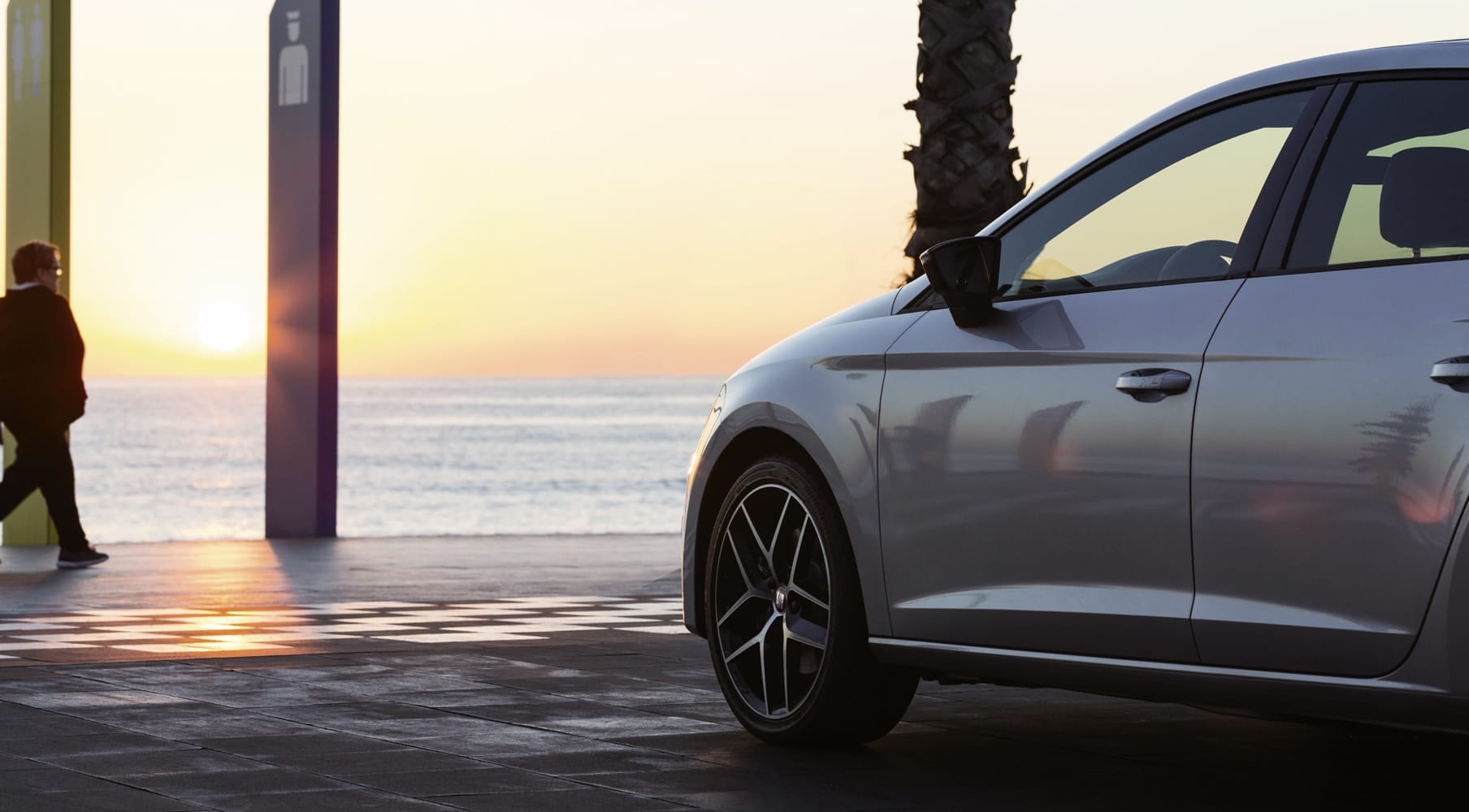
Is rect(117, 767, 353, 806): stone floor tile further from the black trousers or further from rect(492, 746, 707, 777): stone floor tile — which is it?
the black trousers

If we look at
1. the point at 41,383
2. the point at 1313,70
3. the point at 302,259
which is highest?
the point at 1313,70

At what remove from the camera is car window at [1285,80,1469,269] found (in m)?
4.22

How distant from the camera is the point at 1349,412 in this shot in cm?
411

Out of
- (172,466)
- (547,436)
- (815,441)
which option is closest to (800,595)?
(815,441)

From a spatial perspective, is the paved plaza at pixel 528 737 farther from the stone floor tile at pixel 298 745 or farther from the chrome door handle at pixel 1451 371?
the chrome door handle at pixel 1451 371

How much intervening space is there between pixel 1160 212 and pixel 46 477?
9.22 meters

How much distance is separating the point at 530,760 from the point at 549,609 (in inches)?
179

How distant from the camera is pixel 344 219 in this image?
2822 inches

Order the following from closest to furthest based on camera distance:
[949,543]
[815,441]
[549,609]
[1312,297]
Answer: [1312,297] → [949,543] → [815,441] → [549,609]

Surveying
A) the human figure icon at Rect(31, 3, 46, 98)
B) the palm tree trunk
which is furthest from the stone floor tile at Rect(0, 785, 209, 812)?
the human figure icon at Rect(31, 3, 46, 98)

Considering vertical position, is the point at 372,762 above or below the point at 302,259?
below

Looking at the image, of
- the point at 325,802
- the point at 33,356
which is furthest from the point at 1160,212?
the point at 33,356

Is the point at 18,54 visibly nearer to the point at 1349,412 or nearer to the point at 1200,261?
the point at 1200,261

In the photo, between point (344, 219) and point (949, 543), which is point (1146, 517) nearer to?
point (949, 543)
